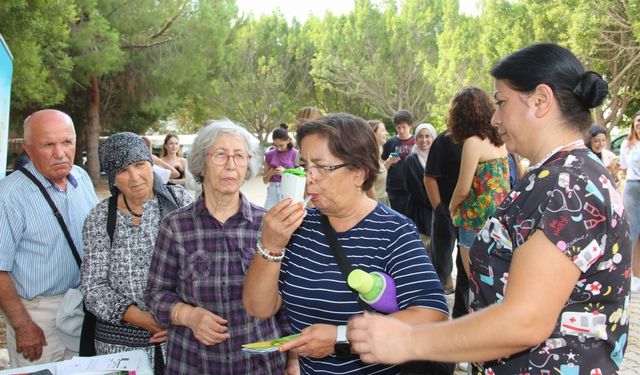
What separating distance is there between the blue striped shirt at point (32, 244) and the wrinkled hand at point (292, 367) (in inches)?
55.2

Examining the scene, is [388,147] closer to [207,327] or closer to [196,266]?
[196,266]

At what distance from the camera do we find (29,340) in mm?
2984

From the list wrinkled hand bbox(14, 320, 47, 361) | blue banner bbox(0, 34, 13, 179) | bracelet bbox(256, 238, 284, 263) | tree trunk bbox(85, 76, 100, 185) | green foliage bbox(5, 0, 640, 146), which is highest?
green foliage bbox(5, 0, 640, 146)

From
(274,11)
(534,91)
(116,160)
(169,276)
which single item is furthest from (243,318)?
(274,11)

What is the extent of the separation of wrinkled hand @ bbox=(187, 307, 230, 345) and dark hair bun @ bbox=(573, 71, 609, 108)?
1.68 m

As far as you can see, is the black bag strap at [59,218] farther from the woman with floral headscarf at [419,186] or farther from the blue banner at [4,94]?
the woman with floral headscarf at [419,186]

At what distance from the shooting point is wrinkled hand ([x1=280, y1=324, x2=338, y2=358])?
189 centimetres

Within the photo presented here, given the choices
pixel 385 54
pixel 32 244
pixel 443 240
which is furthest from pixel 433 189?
pixel 385 54

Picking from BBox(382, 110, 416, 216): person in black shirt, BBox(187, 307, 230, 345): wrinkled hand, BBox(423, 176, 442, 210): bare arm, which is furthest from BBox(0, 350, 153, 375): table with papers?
BBox(382, 110, 416, 216): person in black shirt

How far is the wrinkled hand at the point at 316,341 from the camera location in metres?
1.89

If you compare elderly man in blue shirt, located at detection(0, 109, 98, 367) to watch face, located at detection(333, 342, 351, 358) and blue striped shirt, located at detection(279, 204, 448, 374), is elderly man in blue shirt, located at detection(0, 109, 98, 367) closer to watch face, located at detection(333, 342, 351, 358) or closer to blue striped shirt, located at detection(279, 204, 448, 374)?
blue striped shirt, located at detection(279, 204, 448, 374)

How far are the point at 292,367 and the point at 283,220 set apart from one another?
1.12 meters

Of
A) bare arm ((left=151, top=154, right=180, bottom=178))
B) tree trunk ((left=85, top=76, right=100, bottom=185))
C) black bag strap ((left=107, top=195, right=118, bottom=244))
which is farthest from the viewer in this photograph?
tree trunk ((left=85, top=76, right=100, bottom=185))

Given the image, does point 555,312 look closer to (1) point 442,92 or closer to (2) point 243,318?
(2) point 243,318
